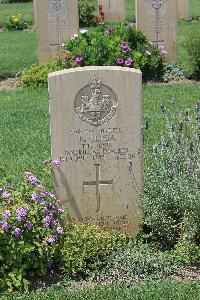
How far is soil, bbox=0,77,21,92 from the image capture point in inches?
473

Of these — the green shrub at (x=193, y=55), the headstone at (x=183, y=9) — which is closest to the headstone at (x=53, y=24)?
the green shrub at (x=193, y=55)

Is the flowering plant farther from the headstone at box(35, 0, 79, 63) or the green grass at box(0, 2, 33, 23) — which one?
the green grass at box(0, 2, 33, 23)

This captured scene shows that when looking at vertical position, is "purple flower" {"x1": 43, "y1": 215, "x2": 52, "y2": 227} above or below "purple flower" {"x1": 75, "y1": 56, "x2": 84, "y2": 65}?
below

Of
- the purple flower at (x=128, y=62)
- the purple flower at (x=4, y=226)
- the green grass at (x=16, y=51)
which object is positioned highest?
the purple flower at (x=128, y=62)

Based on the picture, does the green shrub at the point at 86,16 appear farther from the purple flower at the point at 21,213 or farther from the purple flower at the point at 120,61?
the purple flower at the point at 21,213

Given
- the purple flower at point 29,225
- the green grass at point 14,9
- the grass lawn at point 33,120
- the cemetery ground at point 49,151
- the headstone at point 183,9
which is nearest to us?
the cemetery ground at point 49,151

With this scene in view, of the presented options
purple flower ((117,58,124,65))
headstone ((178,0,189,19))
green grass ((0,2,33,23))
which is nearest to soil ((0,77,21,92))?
purple flower ((117,58,124,65))

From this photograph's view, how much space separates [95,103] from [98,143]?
32 cm

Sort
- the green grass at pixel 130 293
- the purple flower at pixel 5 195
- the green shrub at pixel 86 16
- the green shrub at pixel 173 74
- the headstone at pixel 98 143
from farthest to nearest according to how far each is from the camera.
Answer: the green shrub at pixel 86 16, the green shrub at pixel 173 74, the headstone at pixel 98 143, the purple flower at pixel 5 195, the green grass at pixel 130 293

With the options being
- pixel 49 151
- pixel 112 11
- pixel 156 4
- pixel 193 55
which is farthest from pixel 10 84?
pixel 112 11

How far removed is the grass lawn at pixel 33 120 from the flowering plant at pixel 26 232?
1652 mm

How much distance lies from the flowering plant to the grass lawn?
1.65 m

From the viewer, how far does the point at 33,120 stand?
29.8ft

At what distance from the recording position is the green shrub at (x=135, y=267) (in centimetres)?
490
